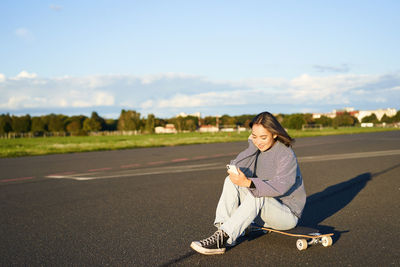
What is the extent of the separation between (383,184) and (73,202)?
6716mm

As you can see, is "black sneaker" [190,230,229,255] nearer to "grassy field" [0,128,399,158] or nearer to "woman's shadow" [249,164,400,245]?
"woman's shadow" [249,164,400,245]

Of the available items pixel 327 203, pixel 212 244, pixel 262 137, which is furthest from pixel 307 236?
pixel 327 203

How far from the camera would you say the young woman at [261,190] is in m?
3.66

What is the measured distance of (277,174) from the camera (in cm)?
379

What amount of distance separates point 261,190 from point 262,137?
589 millimetres

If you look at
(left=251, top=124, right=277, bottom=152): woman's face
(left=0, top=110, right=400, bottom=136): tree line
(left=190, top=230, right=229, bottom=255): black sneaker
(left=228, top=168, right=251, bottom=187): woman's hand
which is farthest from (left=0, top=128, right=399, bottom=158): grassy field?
(left=0, top=110, right=400, bottom=136): tree line

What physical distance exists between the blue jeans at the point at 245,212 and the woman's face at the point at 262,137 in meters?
0.49

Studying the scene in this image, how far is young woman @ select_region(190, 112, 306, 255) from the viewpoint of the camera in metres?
3.66

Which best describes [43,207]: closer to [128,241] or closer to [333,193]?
[128,241]

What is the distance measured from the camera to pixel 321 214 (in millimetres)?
5574

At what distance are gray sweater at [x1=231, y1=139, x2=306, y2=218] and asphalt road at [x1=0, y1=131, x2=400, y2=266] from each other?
0.56 m

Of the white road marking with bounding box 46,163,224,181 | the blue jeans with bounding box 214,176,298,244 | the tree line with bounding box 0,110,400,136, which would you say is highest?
the tree line with bounding box 0,110,400,136

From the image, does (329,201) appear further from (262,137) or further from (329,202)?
(262,137)

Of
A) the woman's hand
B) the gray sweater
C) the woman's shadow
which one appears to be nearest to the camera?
the woman's hand
